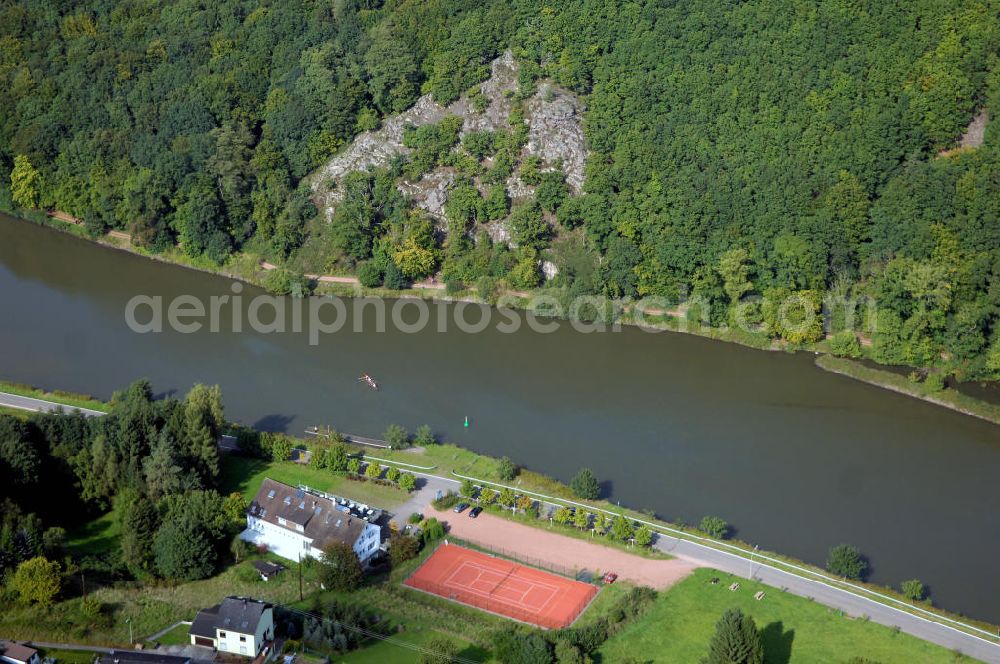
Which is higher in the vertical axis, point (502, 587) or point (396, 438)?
point (396, 438)

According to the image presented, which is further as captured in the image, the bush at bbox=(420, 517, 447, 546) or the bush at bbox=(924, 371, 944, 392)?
the bush at bbox=(924, 371, 944, 392)

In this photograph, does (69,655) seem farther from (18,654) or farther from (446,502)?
(446,502)

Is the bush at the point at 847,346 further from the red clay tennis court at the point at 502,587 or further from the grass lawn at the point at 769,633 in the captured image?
the red clay tennis court at the point at 502,587

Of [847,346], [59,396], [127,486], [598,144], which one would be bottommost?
[127,486]

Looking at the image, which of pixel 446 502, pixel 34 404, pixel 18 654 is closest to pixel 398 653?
pixel 446 502

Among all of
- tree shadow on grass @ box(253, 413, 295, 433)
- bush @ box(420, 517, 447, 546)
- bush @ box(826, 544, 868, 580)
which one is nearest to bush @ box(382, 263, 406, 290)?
tree shadow on grass @ box(253, 413, 295, 433)

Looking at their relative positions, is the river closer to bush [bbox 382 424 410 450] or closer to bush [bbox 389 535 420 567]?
bush [bbox 382 424 410 450]

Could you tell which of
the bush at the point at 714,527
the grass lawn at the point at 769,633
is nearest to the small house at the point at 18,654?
the grass lawn at the point at 769,633

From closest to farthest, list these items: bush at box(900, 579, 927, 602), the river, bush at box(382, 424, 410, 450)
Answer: bush at box(900, 579, 927, 602), the river, bush at box(382, 424, 410, 450)
